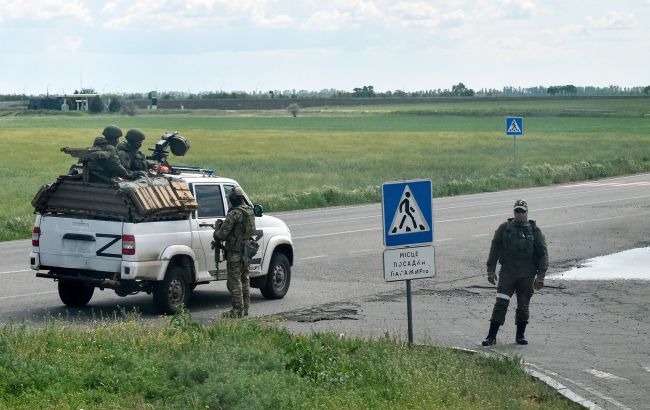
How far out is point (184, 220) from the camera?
15977 mm

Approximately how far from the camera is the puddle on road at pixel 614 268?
2084cm

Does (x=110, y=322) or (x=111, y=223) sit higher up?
(x=111, y=223)

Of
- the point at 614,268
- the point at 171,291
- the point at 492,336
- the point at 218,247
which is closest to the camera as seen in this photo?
the point at 492,336

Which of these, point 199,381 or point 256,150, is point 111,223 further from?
point 256,150

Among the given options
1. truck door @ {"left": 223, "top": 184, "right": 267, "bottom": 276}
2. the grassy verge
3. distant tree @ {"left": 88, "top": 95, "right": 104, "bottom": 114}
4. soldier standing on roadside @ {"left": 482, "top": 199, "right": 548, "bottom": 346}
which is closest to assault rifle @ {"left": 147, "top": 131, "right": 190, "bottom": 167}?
truck door @ {"left": 223, "top": 184, "right": 267, "bottom": 276}

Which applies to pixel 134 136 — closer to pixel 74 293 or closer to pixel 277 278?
pixel 74 293

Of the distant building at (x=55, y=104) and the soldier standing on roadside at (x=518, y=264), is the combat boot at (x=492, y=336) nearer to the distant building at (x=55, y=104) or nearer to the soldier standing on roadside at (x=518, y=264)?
the soldier standing on roadside at (x=518, y=264)

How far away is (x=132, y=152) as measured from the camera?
16.4 metres

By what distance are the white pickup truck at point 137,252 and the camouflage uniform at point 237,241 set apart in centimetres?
25

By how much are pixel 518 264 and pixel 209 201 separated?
482 centimetres

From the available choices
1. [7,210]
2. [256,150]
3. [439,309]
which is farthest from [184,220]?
[256,150]

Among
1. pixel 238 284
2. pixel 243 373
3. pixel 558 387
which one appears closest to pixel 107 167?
pixel 238 284

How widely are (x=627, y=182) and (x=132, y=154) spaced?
37.0 meters

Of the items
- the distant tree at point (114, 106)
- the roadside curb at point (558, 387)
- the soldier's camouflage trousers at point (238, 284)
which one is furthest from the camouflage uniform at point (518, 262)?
the distant tree at point (114, 106)
